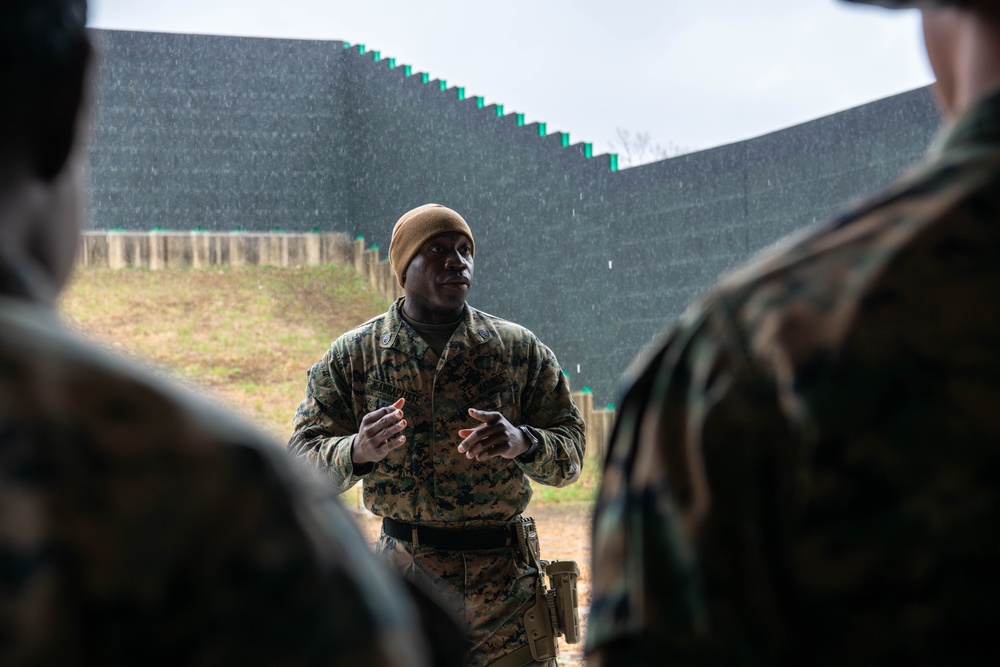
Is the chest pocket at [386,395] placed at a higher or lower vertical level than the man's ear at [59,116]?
lower

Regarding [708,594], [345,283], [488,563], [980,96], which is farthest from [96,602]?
[345,283]

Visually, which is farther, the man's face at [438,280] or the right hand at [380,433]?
the man's face at [438,280]

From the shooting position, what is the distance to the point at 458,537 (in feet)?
9.39

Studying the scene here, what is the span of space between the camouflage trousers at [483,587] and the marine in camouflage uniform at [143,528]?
2302 millimetres

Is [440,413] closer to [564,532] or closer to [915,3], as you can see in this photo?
[915,3]

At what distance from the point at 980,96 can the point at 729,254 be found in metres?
8.50

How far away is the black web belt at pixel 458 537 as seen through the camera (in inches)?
113

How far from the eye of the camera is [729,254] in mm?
9109

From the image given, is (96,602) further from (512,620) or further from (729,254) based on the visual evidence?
(729,254)

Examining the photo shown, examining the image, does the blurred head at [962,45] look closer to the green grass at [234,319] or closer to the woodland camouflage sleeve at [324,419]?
the woodland camouflage sleeve at [324,419]

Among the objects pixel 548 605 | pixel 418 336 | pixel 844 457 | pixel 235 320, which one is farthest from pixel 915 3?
pixel 235 320

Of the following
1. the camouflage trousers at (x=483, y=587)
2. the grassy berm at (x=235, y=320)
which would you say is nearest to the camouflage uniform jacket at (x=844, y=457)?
the camouflage trousers at (x=483, y=587)

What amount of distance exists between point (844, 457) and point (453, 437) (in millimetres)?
2325

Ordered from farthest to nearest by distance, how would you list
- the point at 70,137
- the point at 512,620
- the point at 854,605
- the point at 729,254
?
the point at 729,254 → the point at 512,620 → the point at 854,605 → the point at 70,137
